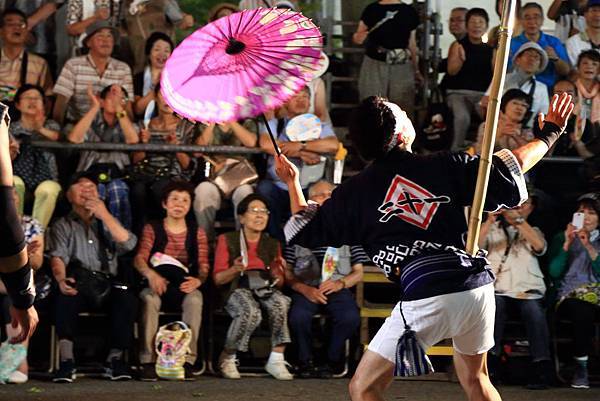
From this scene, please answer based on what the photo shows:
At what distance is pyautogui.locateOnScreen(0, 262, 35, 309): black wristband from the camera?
3.95 meters

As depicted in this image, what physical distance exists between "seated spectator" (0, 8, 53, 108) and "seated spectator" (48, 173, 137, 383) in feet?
4.33

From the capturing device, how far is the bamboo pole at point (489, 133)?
5215 mm

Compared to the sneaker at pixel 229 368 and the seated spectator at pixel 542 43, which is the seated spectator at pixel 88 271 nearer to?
the sneaker at pixel 229 368

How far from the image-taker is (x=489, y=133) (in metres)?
5.32

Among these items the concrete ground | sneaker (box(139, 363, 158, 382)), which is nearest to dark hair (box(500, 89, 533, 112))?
the concrete ground

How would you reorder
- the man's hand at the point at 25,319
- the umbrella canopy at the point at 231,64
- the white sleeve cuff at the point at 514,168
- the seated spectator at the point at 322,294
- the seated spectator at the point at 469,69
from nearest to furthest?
the man's hand at the point at 25,319 < the white sleeve cuff at the point at 514,168 < the umbrella canopy at the point at 231,64 < the seated spectator at the point at 322,294 < the seated spectator at the point at 469,69

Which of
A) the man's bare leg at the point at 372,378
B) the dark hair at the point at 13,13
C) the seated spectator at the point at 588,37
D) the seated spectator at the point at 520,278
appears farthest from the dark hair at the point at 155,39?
the man's bare leg at the point at 372,378

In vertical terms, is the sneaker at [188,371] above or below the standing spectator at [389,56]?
below

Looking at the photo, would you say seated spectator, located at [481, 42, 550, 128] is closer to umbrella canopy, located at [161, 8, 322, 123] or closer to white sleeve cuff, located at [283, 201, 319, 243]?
umbrella canopy, located at [161, 8, 322, 123]

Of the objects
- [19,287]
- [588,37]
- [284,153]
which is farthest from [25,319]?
[588,37]

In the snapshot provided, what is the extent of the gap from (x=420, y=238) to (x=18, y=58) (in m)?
5.73

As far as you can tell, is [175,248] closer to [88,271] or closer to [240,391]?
[88,271]

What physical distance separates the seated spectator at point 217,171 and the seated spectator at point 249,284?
0.30 m

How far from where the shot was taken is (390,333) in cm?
534
